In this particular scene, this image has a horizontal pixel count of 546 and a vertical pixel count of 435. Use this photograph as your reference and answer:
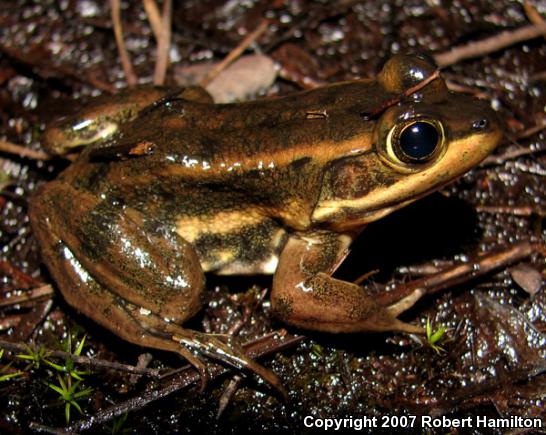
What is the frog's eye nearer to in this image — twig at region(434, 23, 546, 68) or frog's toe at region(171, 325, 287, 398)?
frog's toe at region(171, 325, 287, 398)

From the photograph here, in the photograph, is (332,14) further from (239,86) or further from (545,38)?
(545,38)

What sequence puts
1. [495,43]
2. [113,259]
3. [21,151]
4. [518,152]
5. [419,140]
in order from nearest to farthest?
[419,140], [113,259], [518,152], [21,151], [495,43]

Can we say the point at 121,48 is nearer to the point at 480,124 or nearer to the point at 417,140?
the point at 417,140

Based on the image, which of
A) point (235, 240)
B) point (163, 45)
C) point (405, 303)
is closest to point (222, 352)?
point (235, 240)

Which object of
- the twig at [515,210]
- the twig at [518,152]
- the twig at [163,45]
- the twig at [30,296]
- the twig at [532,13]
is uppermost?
the twig at [163,45]

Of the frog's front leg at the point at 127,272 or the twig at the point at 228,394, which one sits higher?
the frog's front leg at the point at 127,272

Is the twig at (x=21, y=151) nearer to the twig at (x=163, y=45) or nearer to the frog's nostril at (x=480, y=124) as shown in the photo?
the twig at (x=163, y=45)

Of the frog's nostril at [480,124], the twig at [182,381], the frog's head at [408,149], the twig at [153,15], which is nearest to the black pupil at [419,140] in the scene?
the frog's head at [408,149]
